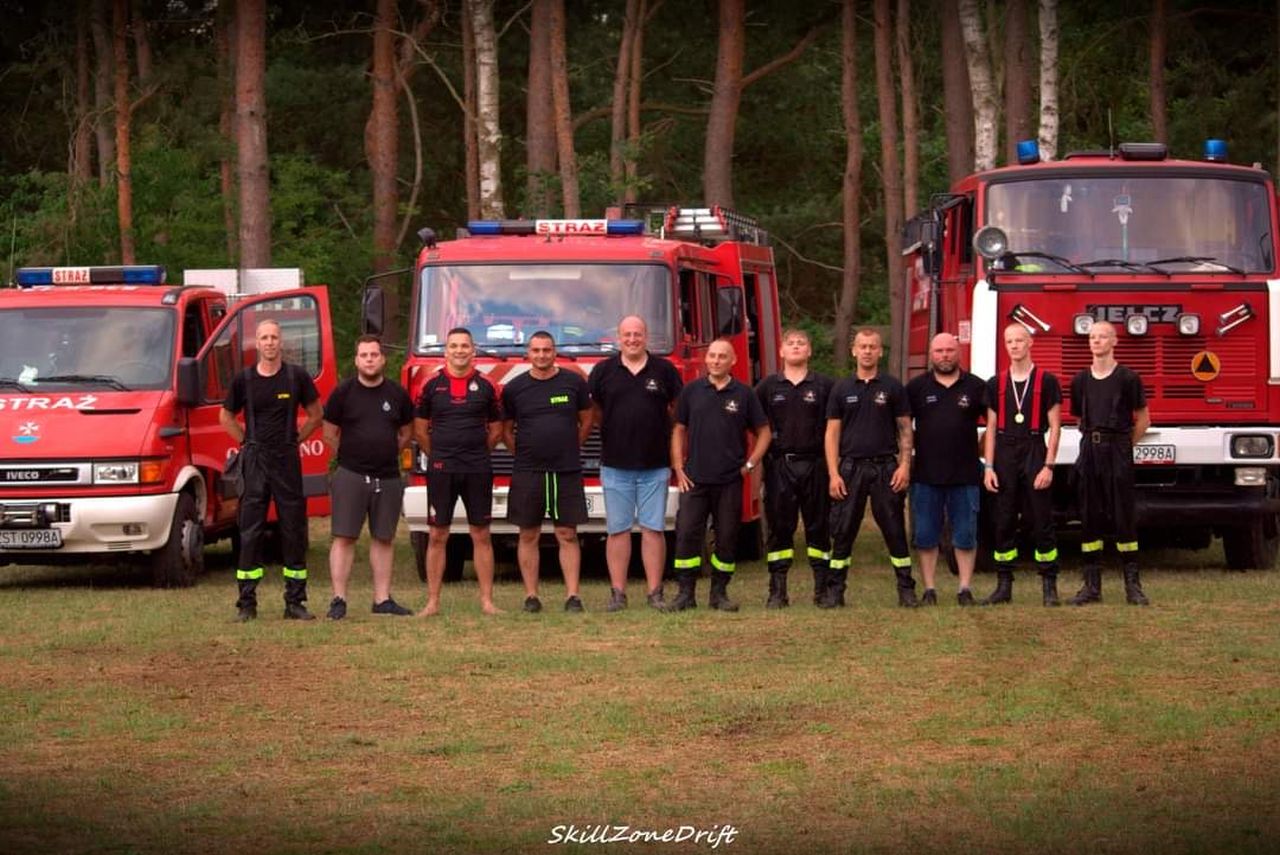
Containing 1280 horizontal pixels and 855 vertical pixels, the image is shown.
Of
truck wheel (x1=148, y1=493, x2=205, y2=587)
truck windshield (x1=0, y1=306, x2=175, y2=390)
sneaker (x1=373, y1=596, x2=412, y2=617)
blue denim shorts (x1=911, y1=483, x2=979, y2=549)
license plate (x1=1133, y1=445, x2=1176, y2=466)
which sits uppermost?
truck windshield (x1=0, y1=306, x2=175, y2=390)

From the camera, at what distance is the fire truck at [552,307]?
1627 cm

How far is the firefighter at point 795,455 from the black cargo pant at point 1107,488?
1651 millimetres

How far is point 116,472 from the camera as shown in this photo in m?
16.2

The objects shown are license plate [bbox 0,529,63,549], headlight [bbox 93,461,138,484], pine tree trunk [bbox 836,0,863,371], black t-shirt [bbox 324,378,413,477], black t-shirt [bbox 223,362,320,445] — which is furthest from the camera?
pine tree trunk [bbox 836,0,863,371]

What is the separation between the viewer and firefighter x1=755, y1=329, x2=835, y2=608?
14.1m

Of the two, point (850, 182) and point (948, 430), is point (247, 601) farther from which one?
point (850, 182)

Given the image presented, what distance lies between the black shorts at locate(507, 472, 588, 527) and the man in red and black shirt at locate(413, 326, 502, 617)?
0.68 ft

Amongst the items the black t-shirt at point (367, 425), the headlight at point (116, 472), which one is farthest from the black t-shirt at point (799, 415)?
the headlight at point (116, 472)

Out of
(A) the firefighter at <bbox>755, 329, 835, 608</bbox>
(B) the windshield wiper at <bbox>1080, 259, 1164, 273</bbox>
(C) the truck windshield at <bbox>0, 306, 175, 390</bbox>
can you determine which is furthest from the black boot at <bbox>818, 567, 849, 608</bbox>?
(C) the truck windshield at <bbox>0, 306, 175, 390</bbox>

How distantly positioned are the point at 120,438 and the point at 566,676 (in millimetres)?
5945

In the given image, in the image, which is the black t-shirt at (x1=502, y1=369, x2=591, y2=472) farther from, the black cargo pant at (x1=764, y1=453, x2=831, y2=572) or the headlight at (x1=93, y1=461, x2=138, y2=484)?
the headlight at (x1=93, y1=461, x2=138, y2=484)

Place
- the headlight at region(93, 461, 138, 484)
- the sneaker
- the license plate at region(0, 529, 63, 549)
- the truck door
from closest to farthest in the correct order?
1. the sneaker
2. the license plate at region(0, 529, 63, 549)
3. the headlight at region(93, 461, 138, 484)
4. the truck door

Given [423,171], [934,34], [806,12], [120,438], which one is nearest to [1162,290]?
[120,438]

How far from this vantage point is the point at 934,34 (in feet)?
149
